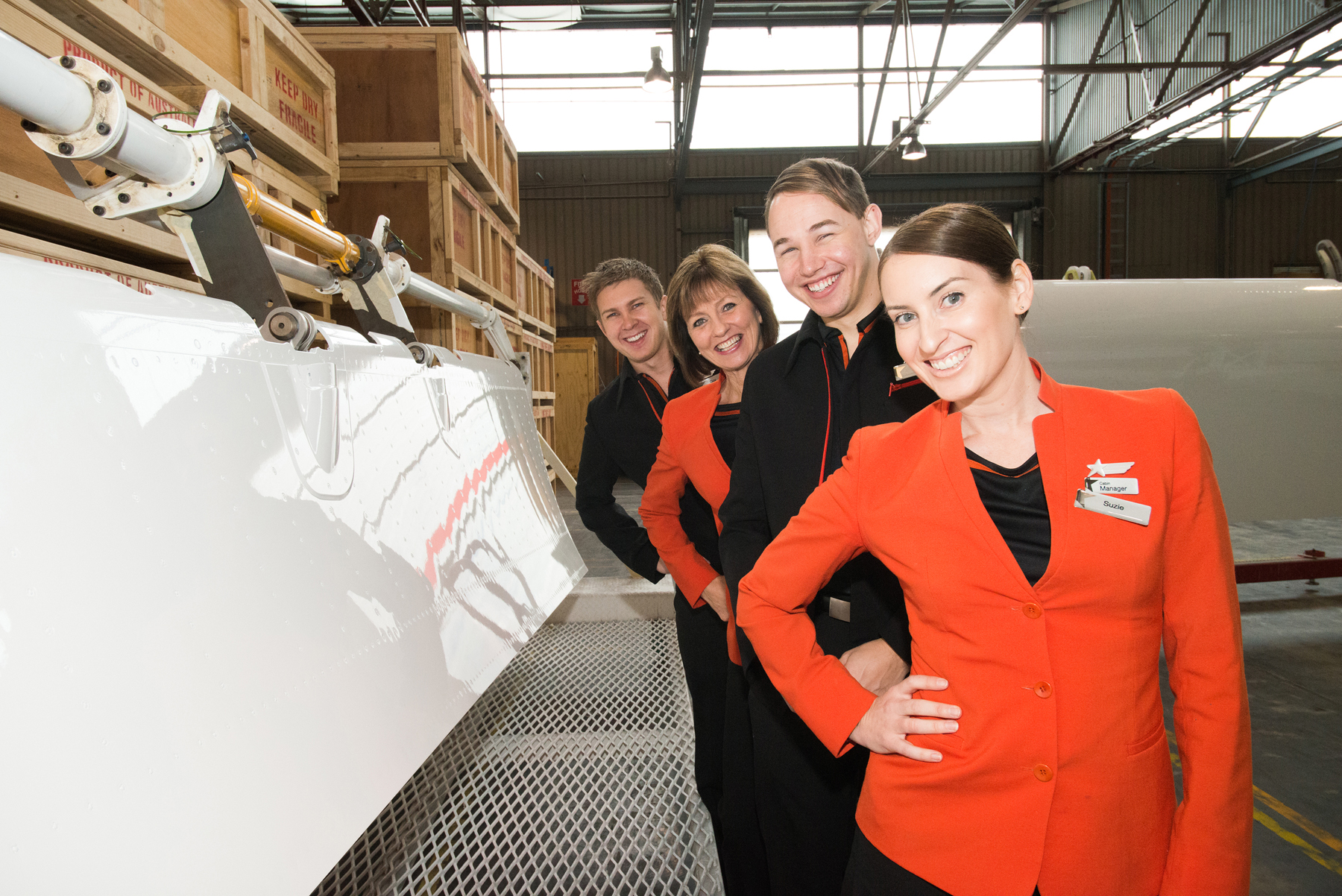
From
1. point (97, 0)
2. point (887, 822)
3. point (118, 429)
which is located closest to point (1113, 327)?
point (887, 822)

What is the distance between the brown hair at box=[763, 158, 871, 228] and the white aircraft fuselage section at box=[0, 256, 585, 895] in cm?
100

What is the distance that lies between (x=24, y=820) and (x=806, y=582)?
A: 0.96 meters

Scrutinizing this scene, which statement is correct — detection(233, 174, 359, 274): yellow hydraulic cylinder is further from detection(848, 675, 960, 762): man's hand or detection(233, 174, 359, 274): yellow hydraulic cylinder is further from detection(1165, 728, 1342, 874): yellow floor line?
detection(1165, 728, 1342, 874): yellow floor line

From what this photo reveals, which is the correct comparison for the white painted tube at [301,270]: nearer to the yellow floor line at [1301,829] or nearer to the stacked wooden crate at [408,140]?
the stacked wooden crate at [408,140]

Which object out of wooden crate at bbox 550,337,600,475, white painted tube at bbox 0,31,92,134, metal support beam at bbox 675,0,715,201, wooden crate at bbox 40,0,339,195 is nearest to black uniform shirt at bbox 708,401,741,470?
white painted tube at bbox 0,31,92,134

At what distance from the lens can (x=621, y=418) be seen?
7.74ft

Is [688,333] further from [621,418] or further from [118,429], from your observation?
[118,429]

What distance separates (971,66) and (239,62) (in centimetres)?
851

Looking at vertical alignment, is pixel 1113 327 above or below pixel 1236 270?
below

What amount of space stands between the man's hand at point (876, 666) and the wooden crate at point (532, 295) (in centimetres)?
464

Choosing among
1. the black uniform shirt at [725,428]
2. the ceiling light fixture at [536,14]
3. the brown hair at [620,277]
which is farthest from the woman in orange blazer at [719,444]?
the ceiling light fixture at [536,14]

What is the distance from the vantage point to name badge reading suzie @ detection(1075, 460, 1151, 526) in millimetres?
890

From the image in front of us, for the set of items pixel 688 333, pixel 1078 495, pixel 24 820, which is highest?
pixel 688 333

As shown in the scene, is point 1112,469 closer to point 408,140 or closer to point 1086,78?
point 408,140
